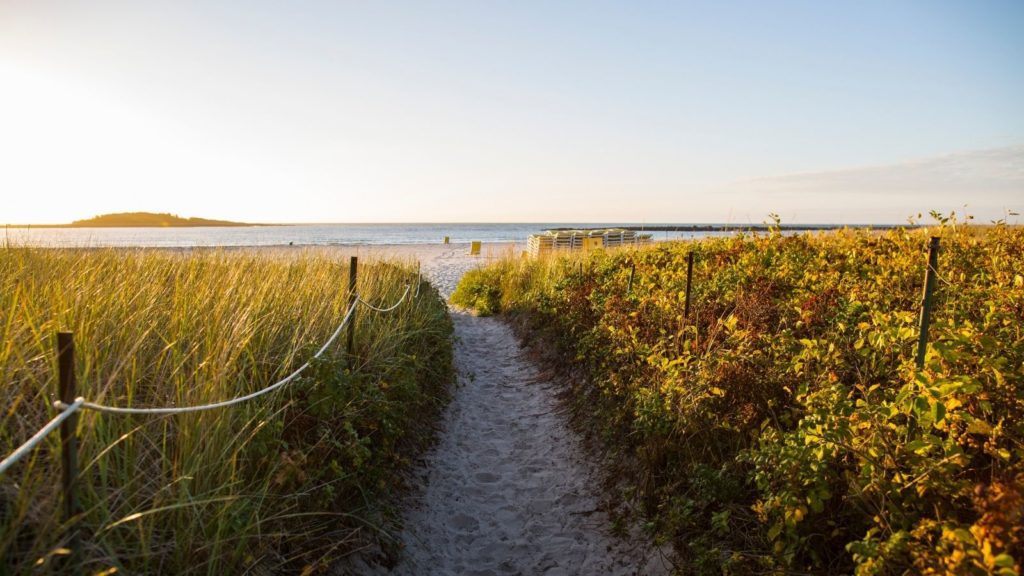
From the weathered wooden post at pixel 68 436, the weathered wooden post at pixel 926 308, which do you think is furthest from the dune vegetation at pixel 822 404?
the weathered wooden post at pixel 68 436

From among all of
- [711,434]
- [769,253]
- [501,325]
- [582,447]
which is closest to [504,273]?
[501,325]

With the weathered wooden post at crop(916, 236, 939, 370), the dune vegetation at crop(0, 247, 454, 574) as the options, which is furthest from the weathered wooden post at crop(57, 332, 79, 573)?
the weathered wooden post at crop(916, 236, 939, 370)

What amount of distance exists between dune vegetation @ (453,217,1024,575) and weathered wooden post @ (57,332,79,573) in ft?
9.27

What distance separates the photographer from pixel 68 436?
171 centimetres

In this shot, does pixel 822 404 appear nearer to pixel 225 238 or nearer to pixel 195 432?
pixel 195 432

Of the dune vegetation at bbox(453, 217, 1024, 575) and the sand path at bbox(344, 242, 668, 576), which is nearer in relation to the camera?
the dune vegetation at bbox(453, 217, 1024, 575)

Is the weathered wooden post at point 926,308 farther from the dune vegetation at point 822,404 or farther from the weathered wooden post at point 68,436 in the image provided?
the weathered wooden post at point 68,436

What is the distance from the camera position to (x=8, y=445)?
2268mm

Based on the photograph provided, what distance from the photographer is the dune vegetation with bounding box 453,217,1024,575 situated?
7.79 feet

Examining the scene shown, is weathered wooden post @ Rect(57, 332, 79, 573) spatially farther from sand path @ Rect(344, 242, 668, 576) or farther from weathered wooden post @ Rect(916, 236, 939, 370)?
weathered wooden post @ Rect(916, 236, 939, 370)

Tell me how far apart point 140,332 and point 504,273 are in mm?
11152

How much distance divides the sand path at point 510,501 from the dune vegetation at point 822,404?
0.38 metres

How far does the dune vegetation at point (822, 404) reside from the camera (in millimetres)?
2375

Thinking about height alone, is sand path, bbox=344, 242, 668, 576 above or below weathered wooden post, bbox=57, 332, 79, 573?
below
